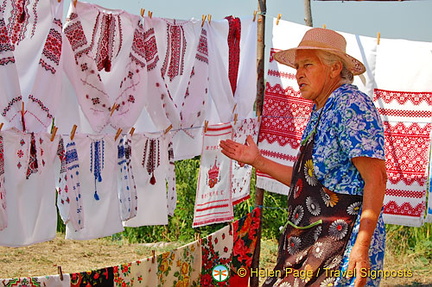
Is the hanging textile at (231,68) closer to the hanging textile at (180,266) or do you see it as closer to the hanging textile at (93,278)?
the hanging textile at (180,266)

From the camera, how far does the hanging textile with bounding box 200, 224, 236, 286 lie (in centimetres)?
442

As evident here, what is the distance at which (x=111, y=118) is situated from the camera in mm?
3639

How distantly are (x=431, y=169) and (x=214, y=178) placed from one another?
5.19ft

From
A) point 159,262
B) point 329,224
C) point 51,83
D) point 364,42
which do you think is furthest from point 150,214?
point 364,42

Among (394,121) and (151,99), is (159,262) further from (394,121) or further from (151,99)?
(394,121)

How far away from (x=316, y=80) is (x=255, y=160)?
543mm

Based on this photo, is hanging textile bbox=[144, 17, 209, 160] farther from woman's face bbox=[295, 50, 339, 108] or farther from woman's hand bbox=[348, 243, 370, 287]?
woman's hand bbox=[348, 243, 370, 287]

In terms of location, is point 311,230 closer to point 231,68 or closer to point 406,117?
point 231,68

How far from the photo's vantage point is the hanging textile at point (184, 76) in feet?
13.0

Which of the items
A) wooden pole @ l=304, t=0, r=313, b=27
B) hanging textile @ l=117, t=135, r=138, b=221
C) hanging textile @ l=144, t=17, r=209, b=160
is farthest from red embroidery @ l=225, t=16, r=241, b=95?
wooden pole @ l=304, t=0, r=313, b=27

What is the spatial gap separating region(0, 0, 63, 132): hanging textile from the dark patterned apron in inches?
50.0

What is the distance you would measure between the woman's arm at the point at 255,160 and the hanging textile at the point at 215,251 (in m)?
1.44

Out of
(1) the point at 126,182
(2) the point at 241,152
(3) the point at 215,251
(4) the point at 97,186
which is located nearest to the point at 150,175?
(1) the point at 126,182

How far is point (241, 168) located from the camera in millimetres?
4723
